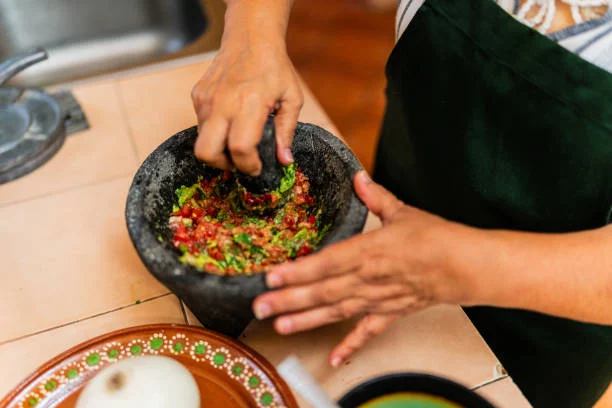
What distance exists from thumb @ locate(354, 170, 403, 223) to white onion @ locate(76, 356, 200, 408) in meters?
0.29

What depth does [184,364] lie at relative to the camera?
0.67m

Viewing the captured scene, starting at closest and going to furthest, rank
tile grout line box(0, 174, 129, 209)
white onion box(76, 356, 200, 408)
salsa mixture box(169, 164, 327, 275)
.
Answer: white onion box(76, 356, 200, 408)
salsa mixture box(169, 164, 327, 275)
tile grout line box(0, 174, 129, 209)

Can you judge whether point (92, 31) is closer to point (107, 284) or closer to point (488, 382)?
point (107, 284)

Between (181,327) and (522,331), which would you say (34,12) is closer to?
(181,327)

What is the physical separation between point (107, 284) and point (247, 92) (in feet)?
1.16

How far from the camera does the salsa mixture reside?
668 mm

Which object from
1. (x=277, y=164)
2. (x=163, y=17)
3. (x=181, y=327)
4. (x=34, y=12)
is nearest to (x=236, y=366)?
(x=181, y=327)

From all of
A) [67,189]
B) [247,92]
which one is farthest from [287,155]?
[67,189]

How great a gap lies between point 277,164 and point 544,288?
360mm

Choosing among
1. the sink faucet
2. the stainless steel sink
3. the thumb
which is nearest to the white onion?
the thumb

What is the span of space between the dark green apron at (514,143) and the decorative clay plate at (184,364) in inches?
16.2

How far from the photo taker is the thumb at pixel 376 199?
644 mm

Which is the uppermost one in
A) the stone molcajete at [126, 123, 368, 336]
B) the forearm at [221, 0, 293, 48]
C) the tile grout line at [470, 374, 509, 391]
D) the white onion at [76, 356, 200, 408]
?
the forearm at [221, 0, 293, 48]

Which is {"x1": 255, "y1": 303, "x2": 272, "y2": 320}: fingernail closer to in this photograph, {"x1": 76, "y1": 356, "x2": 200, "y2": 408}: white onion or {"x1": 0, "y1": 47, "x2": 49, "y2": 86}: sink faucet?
{"x1": 76, "y1": 356, "x2": 200, "y2": 408}: white onion
